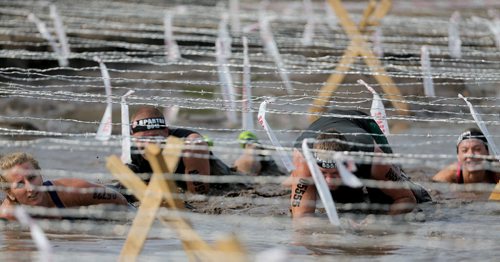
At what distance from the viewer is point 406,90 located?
17.8 m

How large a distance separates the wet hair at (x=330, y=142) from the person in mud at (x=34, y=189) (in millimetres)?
1741

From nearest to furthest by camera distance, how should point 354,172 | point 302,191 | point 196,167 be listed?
point 354,172, point 302,191, point 196,167

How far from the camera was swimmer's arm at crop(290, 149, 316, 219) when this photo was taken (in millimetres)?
9344

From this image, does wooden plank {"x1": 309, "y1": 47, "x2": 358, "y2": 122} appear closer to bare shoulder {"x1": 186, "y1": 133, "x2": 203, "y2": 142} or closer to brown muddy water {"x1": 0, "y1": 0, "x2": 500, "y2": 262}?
brown muddy water {"x1": 0, "y1": 0, "x2": 500, "y2": 262}

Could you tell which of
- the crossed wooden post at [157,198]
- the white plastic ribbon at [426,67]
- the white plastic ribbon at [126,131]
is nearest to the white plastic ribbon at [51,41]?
the white plastic ribbon at [426,67]

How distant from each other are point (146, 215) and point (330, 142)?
2682 mm

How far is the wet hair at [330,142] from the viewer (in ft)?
28.5

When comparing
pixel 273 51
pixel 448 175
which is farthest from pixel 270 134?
pixel 273 51

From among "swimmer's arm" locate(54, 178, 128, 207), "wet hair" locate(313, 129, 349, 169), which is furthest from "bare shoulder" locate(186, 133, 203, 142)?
"wet hair" locate(313, 129, 349, 169)

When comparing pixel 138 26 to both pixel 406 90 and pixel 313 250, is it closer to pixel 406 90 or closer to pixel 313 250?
pixel 406 90

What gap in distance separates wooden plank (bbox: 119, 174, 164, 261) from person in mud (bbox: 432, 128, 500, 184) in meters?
5.33

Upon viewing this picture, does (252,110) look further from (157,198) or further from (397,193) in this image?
(157,198)

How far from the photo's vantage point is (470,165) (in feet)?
38.1

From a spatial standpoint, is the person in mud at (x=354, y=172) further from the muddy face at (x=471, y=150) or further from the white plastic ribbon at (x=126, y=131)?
the white plastic ribbon at (x=126, y=131)
